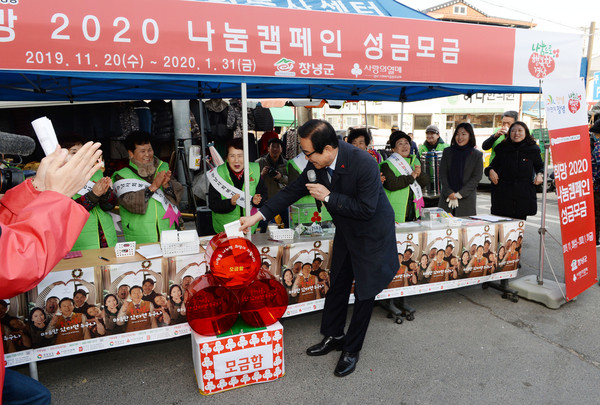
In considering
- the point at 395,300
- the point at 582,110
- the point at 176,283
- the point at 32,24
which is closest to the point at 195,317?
the point at 176,283

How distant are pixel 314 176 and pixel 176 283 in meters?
1.17

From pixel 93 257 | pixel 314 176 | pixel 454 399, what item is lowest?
pixel 454 399

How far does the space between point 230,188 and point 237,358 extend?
4.82 feet

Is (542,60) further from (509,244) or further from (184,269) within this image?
(184,269)

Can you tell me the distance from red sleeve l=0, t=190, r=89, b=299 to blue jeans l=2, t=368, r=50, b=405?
607mm

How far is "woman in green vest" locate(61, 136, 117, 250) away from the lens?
2.97 meters

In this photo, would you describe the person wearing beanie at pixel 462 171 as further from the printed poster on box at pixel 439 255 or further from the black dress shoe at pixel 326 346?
the black dress shoe at pixel 326 346

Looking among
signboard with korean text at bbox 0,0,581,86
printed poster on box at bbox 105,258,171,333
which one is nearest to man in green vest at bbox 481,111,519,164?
signboard with korean text at bbox 0,0,581,86

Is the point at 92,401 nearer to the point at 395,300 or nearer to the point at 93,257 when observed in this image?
the point at 93,257

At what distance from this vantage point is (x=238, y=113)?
19.7ft

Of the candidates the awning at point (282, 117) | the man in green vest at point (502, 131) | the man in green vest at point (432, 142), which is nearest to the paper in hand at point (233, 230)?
the man in green vest at point (502, 131)

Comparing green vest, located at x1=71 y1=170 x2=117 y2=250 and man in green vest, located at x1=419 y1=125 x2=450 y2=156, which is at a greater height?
man in green vest, located at x1=419 y1=125 x2=450 y2=156

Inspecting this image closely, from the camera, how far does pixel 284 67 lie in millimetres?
2582

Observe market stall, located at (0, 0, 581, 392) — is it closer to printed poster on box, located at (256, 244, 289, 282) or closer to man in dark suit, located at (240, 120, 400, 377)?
printed poster on box, located at (256, 244, 289, 282)
